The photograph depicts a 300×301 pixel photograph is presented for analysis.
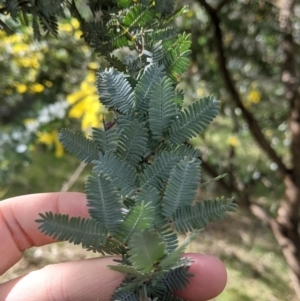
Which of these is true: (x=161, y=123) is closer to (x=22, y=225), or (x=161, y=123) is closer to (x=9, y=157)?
(x=22, y=225)

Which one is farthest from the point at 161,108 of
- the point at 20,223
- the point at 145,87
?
the point at 20,223

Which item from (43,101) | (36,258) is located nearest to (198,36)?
(43,101)

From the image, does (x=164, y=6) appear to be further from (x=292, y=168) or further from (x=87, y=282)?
(x=292, y=168)

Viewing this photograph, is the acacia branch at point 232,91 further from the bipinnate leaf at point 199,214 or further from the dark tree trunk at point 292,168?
the bipinnate leaf at point 199,214

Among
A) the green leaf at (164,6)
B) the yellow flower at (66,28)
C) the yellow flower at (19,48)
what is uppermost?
the yellow flower at (19,48)

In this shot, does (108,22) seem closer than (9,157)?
Yes

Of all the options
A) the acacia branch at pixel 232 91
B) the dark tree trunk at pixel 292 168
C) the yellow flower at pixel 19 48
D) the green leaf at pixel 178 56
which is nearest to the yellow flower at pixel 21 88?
the yellow flower at pixel 19 48

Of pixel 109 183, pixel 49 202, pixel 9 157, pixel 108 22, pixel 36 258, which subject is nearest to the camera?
pixel 109 183
